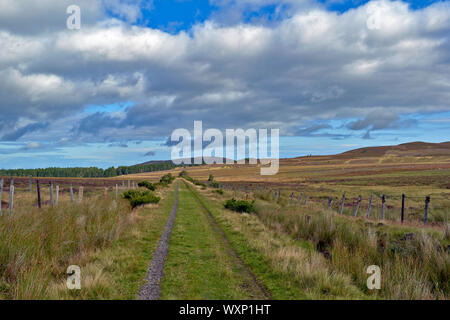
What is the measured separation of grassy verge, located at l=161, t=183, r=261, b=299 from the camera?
6.51 metres

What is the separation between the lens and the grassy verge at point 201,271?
651 centimetres

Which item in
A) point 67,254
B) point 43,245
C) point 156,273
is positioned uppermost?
point 43,245

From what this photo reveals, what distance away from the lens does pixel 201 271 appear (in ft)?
26.3

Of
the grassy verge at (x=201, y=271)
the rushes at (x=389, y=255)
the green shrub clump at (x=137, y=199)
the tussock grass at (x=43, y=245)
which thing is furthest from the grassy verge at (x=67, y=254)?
the green shrub clump at (x=137, y=199)

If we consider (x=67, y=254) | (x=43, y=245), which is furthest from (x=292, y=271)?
(x=43, y=245)

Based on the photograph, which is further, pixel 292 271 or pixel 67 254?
pixel 67 254

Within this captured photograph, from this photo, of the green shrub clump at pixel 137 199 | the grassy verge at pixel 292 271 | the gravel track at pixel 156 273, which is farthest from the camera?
the green shrub clump at pixel 137 199

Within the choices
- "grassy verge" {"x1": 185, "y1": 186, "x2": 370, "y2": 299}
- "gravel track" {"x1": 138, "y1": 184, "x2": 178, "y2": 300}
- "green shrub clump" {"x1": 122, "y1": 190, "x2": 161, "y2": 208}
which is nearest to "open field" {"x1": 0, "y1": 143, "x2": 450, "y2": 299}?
"grassy verge" {"x1": 185, "y1": 186, "x2": 370, "y2": 299}

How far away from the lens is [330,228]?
12.2 m

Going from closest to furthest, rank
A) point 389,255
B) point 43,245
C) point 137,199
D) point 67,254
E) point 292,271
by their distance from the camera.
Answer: point 292,271 < point 43,245 < point 67,254 < point 389,255 < point 137,199

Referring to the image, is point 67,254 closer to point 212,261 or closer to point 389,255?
point 212,261

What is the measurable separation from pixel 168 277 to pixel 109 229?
5.00 meters

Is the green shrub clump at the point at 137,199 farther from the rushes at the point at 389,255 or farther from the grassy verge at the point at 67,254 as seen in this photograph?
the rushes at the point at 389,255
